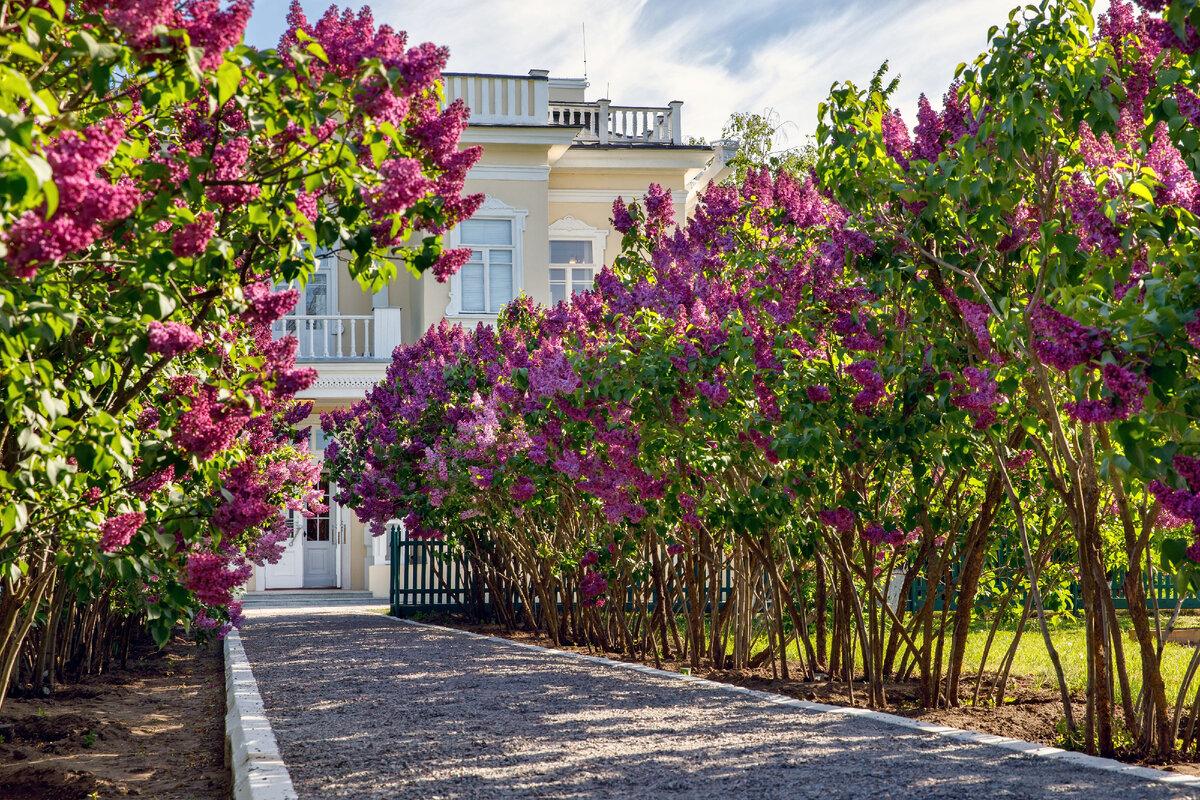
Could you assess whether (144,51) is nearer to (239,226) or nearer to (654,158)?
(239,226)

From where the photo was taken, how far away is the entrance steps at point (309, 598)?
1828 cm

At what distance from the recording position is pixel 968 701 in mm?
6598

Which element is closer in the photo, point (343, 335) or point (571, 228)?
point (343, 335)

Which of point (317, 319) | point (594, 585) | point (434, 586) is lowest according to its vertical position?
point (434, 586)

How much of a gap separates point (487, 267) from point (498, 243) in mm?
525

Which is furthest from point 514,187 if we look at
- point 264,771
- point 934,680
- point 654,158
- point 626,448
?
point 264,771

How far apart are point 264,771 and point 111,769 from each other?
1.58 metres

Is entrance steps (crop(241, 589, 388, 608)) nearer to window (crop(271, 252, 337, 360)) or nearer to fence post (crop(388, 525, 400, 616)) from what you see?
fence post (crop(388, 525, 400, 616))

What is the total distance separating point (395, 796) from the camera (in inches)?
156

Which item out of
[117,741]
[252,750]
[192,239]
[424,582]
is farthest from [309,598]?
[192,239]

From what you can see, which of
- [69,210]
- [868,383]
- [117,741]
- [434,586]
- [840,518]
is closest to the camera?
[69,210]

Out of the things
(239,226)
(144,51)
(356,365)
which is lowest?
(239,226)

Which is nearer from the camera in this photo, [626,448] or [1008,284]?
[1008,284]

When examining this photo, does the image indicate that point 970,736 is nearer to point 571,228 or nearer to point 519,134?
point 519,134
